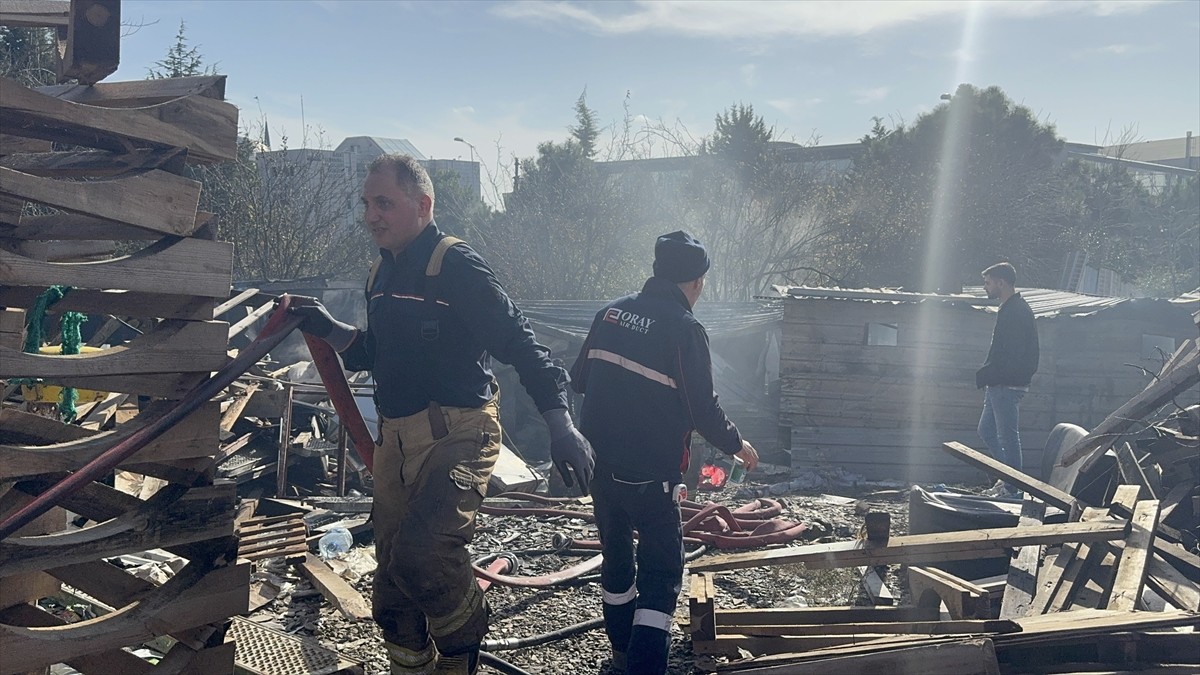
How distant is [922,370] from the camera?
1288 centimetres

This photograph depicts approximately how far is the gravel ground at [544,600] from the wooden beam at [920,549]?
1.67 feet

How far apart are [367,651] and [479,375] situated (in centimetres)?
182

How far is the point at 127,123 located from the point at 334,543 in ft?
12.8

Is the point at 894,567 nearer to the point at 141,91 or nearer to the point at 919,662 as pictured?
the point at 919,662

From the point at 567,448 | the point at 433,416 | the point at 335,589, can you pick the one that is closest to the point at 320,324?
the point at 433,416

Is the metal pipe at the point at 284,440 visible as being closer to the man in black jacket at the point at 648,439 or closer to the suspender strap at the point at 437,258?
the man in black jacket at the point at 648,439

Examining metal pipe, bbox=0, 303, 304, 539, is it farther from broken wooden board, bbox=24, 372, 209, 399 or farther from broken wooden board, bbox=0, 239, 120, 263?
broken wooden board, bbox=0, 239, 120, 263

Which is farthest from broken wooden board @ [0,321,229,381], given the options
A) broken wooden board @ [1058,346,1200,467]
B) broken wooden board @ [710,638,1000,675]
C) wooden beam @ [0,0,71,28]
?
broken wooden board @ [1058,346,1200,467]

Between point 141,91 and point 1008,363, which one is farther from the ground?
point 141,91

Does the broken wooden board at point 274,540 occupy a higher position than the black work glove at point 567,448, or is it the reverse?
the black work glove at point 567,448

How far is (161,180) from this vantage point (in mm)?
2846

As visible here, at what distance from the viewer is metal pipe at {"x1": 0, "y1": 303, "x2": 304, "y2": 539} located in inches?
99.6

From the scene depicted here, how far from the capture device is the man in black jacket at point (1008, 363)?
28.1 ft

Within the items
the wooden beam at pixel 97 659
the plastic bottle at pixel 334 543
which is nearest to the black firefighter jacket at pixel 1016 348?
the plastic bottle at pixel 334 543
